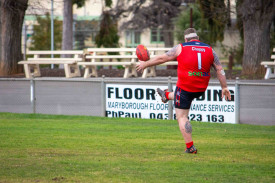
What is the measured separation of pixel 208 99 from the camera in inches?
483

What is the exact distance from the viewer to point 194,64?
24.6 feet

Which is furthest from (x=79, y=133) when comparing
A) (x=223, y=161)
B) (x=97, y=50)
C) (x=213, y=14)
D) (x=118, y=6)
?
(x=118, y=6)

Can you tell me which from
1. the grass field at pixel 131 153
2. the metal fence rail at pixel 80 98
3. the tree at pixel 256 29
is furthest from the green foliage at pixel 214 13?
the grass field at pixel 131 153

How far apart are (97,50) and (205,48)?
14.6 metres

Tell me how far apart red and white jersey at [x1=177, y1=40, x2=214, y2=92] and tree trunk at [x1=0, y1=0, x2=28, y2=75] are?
652 inches

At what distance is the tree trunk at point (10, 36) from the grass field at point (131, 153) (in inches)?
460

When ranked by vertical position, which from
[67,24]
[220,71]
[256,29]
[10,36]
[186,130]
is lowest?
[186,130]

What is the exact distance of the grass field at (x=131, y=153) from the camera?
610 centimetres

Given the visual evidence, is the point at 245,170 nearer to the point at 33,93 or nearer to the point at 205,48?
the point at 205,48

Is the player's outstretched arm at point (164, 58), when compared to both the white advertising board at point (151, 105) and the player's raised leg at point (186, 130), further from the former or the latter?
the white advertising board at point (151, 105)

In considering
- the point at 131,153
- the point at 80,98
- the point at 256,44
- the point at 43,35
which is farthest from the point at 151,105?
the point at 43,35

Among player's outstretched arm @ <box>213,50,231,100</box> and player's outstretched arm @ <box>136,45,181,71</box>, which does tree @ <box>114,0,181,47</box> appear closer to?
player's outstretched arm @ <box>213,50,231,100</box>

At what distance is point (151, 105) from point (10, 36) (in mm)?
12300

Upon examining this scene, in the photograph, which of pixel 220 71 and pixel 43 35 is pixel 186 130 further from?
pixel 43 35
